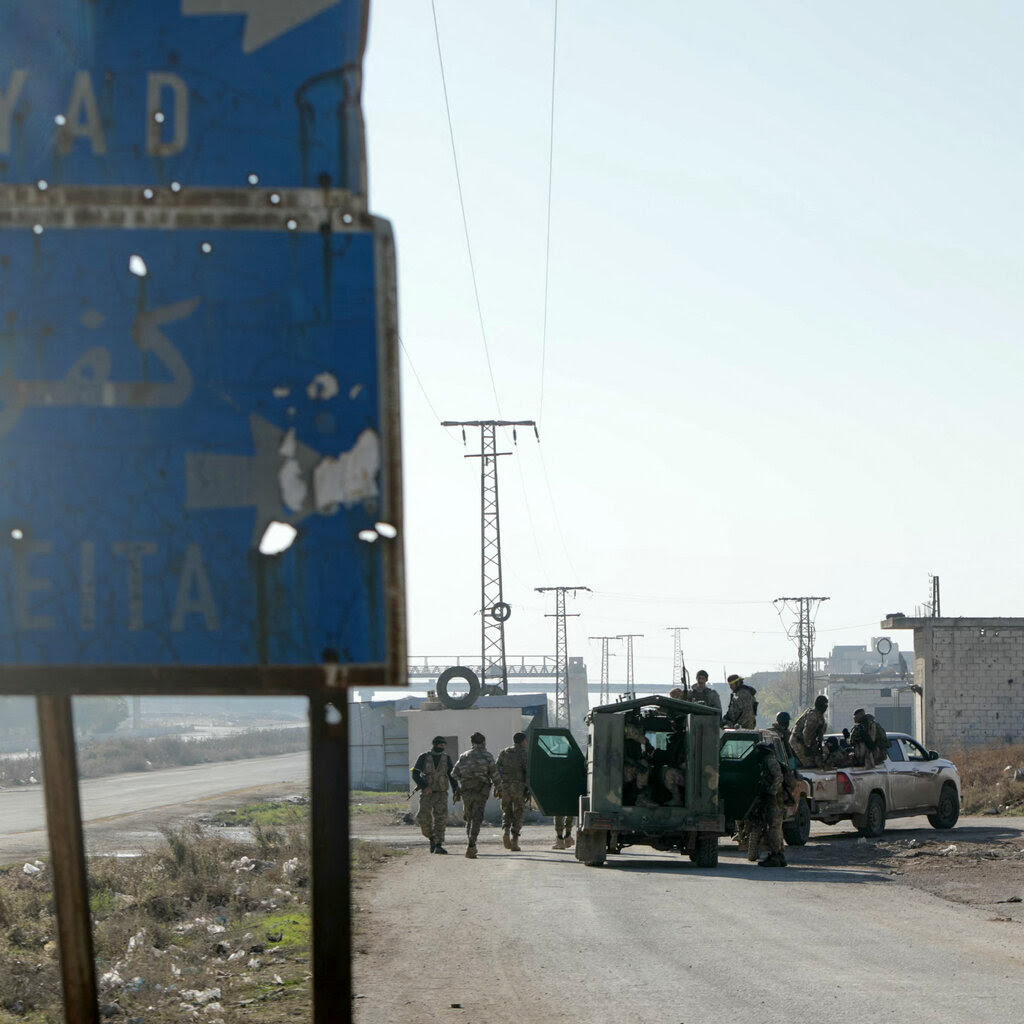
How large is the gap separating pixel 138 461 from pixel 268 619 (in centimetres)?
36

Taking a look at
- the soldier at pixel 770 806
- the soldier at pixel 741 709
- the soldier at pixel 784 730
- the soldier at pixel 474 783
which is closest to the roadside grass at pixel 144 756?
the soldier at pixel 474 783

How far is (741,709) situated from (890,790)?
4.01 metres

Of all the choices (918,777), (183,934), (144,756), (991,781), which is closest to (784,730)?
(918,777)

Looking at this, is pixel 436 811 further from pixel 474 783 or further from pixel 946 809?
pixel 946 809

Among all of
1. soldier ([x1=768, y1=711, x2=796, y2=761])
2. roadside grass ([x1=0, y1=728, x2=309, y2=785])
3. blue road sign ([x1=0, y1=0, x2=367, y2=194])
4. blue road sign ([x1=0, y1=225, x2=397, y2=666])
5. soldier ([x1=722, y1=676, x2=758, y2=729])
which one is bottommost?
roadside grass ([x1=0, y1=728, x2=309, y2=785])

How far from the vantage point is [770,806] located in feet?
59.6

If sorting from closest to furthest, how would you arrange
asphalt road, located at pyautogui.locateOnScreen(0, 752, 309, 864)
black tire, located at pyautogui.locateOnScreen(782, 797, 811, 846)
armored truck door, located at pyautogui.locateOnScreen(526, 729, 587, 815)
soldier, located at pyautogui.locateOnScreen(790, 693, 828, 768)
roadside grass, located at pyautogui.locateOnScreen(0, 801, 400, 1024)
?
roadside grass, located at pyautogui.locateOnScreen(0, 801, 400, 1024) → armored truck door, located at pyautogui.locateOnScreen(526, 729, 587, 815) → black tire, located at pyautogui.locateOnScreen(782, 797, 811, 846) → soldier, located at pyautogui.locateOnScreen(790, 693, 828, 768) → asphalt road, located at pyautogui.locateOnScreen(0, 752, 309, 864)

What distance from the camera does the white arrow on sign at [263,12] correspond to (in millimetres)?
2652

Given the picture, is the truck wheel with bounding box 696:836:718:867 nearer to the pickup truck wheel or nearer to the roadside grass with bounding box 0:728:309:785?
the pickup truck wheel

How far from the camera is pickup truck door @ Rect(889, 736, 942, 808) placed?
77.0 feet

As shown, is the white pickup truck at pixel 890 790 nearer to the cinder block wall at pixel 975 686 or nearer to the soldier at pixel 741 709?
the soldier at pixel 741 709

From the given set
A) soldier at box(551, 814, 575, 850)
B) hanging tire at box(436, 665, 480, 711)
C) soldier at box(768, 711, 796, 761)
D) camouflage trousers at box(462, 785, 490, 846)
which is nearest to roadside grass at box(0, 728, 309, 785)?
hanging tire at box(436, 665, 480, 711)

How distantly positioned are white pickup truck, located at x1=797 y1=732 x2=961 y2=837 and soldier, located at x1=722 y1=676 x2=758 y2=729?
114 centimetres

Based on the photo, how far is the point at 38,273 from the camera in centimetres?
255
